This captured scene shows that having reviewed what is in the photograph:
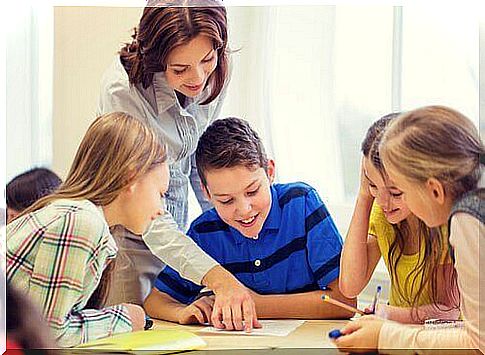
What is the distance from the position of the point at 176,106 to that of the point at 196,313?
37 centimetres

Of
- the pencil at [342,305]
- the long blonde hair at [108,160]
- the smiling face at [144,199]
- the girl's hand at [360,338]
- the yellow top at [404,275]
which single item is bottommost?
the girl's hand at [360,338]

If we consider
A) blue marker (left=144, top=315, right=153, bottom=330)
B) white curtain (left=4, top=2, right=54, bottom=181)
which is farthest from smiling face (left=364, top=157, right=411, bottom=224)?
white curtain (left=4, top=2, right=54, bottom=181)

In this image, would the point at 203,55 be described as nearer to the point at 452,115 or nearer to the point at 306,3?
the point at 306,3

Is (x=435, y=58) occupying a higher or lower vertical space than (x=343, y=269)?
higher

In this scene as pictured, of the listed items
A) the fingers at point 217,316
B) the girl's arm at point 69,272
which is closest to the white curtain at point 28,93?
the girl's arm at point 69,272

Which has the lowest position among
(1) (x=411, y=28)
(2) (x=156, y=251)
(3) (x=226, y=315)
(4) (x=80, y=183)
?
(3) (x=226, y=315)

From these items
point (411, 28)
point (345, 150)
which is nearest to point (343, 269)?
point (345, 150)

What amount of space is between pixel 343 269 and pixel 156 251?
1.12ft

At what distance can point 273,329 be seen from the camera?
1.80m

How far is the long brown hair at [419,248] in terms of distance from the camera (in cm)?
179

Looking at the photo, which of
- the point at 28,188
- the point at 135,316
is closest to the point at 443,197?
the point at 135,316

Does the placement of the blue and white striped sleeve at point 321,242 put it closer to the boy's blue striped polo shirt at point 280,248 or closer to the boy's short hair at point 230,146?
the boy's blue striped polo shirt at point 280,248

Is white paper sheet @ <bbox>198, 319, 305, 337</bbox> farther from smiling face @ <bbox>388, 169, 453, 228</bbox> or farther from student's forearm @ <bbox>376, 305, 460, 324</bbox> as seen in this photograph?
smiling face @ <bbox>388, 169, 453, 228</bbox>

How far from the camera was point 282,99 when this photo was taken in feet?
5.92
